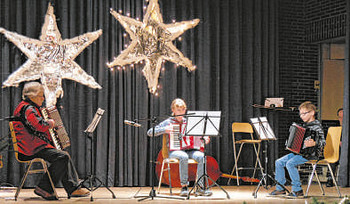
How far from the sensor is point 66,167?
21.6ft

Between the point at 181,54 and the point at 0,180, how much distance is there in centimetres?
342

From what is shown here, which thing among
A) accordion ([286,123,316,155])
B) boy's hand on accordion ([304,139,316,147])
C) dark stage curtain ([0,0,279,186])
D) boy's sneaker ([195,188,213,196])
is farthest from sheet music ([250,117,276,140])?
dark stage curtain ([0,0,279,186])

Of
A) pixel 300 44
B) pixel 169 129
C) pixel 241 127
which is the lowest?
pixel 241 127

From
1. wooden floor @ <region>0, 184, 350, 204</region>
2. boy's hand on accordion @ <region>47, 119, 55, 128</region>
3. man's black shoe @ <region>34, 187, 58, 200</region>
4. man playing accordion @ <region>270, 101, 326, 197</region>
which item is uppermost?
boy's hand on accordion @ <region>47, 119, 55, 128</region>

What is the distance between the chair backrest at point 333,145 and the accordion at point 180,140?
1.75 meters

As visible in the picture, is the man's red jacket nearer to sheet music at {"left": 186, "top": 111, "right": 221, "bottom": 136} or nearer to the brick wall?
sheet music at {"left": 186, "top": 111, "right": 221, "bottom": 136}

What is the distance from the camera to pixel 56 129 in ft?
21.6

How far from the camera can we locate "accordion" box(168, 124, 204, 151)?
7.24m

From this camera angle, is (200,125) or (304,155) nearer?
(200,125)

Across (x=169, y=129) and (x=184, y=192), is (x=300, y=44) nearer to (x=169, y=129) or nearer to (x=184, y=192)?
(x=169, y=129)

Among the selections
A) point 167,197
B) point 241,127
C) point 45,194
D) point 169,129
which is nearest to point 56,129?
point 45,194

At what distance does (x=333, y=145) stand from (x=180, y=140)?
80.9 inches

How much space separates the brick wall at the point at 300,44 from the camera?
961 cm

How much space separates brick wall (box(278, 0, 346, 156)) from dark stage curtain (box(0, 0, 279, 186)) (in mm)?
294
